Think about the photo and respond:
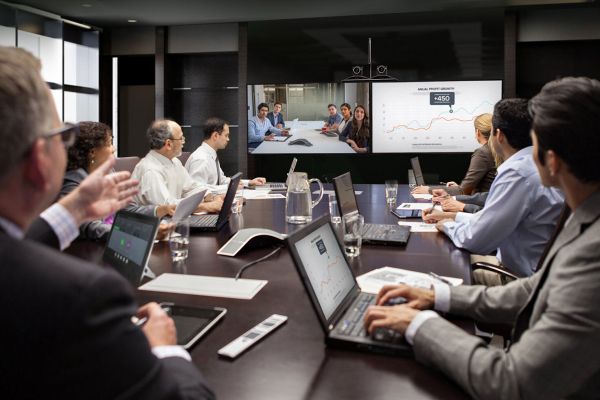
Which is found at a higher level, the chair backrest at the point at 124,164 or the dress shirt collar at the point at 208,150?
the dress shirt collar at the point at 208,150

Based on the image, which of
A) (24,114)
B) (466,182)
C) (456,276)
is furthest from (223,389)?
(466,182)

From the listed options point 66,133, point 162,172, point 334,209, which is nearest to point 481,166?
point 334,209

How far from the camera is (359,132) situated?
25.6ft

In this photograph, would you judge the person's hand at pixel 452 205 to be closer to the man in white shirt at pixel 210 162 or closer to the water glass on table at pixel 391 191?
the water glass on table at pixel 391 191

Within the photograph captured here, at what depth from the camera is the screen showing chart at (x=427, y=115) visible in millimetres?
7555

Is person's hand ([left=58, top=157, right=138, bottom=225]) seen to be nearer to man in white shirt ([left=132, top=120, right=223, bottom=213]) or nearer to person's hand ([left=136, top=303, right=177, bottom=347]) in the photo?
person's hand ([left=136, top=303, right=177, bottom=347])

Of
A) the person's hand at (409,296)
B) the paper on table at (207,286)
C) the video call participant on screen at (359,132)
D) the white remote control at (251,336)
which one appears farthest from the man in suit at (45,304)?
the video call participant on screen at (359,132)

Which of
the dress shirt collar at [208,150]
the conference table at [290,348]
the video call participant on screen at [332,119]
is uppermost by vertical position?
the video call participant on screen at [332,119]

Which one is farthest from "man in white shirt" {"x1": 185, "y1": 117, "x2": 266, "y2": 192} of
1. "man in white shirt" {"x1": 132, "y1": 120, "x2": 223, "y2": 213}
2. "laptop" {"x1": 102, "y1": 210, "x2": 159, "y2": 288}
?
"laptop" {"x1": 102, "y1": 210, "x2": 159, "y2": 288}

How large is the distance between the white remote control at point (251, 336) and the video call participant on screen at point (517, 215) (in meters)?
1.18

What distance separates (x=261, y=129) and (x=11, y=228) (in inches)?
287

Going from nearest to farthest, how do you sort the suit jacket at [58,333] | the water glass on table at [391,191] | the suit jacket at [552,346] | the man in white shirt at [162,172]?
the suit jacket at [58,333] → the suit jacket at [552,346] → the water glass on table at [391,191] → the man in white shirt at [162,172]

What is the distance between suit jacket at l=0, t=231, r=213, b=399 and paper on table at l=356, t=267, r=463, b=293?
3.31 feet

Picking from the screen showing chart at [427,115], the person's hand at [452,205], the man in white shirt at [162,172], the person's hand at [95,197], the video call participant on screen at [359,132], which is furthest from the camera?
the video call participant on screen at [359,132]
